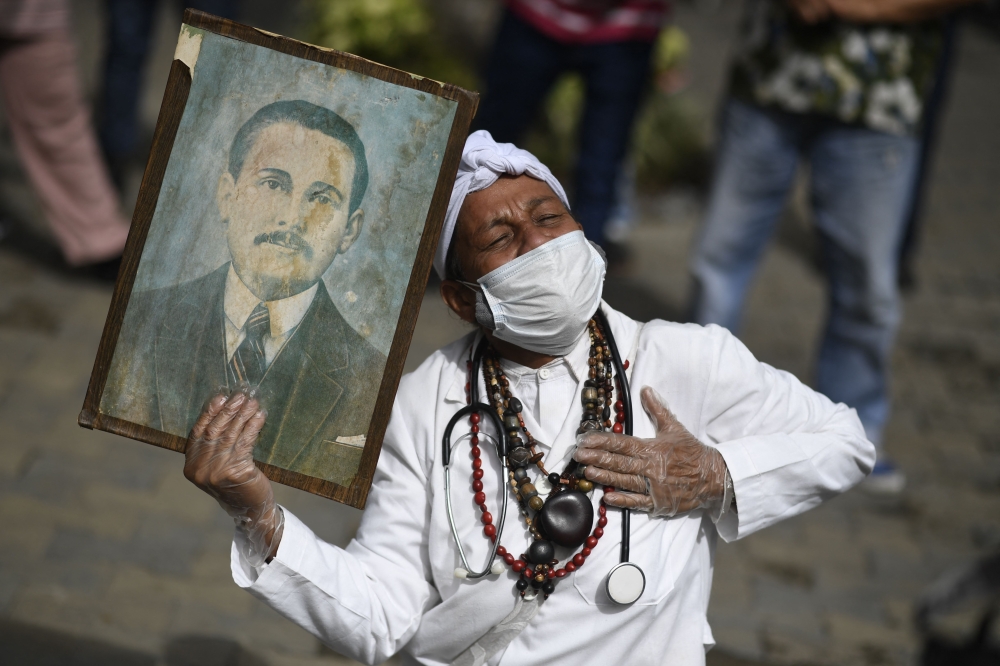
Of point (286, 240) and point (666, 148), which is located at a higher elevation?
point (666, 148)

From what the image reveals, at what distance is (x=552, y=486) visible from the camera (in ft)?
6.17

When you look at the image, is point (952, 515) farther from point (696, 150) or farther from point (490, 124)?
point (696, 150)

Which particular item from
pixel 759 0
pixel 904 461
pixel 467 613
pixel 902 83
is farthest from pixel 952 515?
pixel 467 613

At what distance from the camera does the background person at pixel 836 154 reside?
3.57 m

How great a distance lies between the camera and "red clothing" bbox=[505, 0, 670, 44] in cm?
438

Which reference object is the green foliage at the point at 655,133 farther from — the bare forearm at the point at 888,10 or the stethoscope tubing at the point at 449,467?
the stethoscope tubing at the point at 449,467

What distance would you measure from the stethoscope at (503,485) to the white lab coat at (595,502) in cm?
3

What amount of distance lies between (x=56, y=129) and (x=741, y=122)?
308cm

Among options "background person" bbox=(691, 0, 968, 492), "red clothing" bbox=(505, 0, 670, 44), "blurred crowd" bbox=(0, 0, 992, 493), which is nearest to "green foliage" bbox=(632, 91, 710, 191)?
"blurred crowd" bbox=(0, 0, 992, 493)


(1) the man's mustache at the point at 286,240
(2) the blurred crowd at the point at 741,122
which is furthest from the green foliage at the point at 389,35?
(1) the man's mustache at the point at 286,240

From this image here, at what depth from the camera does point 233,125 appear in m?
1.70

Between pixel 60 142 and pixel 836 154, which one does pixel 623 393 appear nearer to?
pixel 836 154

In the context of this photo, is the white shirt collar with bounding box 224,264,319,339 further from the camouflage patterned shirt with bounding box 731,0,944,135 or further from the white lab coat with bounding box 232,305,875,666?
the camouflage patterned shirt with bounding box 731,0,944,135

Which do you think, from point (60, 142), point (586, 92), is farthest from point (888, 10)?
point (60, 142)
